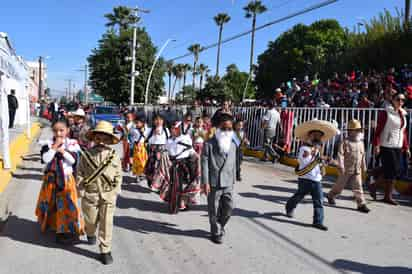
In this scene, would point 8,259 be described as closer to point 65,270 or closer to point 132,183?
point 65,270

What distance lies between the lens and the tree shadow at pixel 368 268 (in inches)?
167

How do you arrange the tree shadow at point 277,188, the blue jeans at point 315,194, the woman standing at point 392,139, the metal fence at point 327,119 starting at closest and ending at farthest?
the blue jeans at point 315,194 → the woman standing at point 392,139 → the tree shadow at point 277,188 → the metal fence at point 327,119

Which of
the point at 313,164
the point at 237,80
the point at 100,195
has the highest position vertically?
the point at 237,80

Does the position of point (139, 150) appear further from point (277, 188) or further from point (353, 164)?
point (353, 164)

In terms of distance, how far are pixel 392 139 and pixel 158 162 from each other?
4.32 metres

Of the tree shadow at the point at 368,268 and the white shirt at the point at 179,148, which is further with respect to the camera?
the white shirt at the point at 179,148

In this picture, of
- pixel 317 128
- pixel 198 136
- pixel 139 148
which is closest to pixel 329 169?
pixel 198 136

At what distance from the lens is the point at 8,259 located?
4266 millimetres

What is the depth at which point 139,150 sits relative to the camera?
28.7 feet

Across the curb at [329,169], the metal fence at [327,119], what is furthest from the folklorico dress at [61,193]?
the metal fence at [327,119]

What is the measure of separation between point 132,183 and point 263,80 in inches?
1639

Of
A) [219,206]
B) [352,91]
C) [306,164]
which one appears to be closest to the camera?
[219,206]

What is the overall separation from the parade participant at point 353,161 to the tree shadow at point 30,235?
14.2 feet

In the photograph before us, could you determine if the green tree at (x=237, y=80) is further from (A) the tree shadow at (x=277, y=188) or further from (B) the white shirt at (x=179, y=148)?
(B) the white shirt at (x=179, y=148)
